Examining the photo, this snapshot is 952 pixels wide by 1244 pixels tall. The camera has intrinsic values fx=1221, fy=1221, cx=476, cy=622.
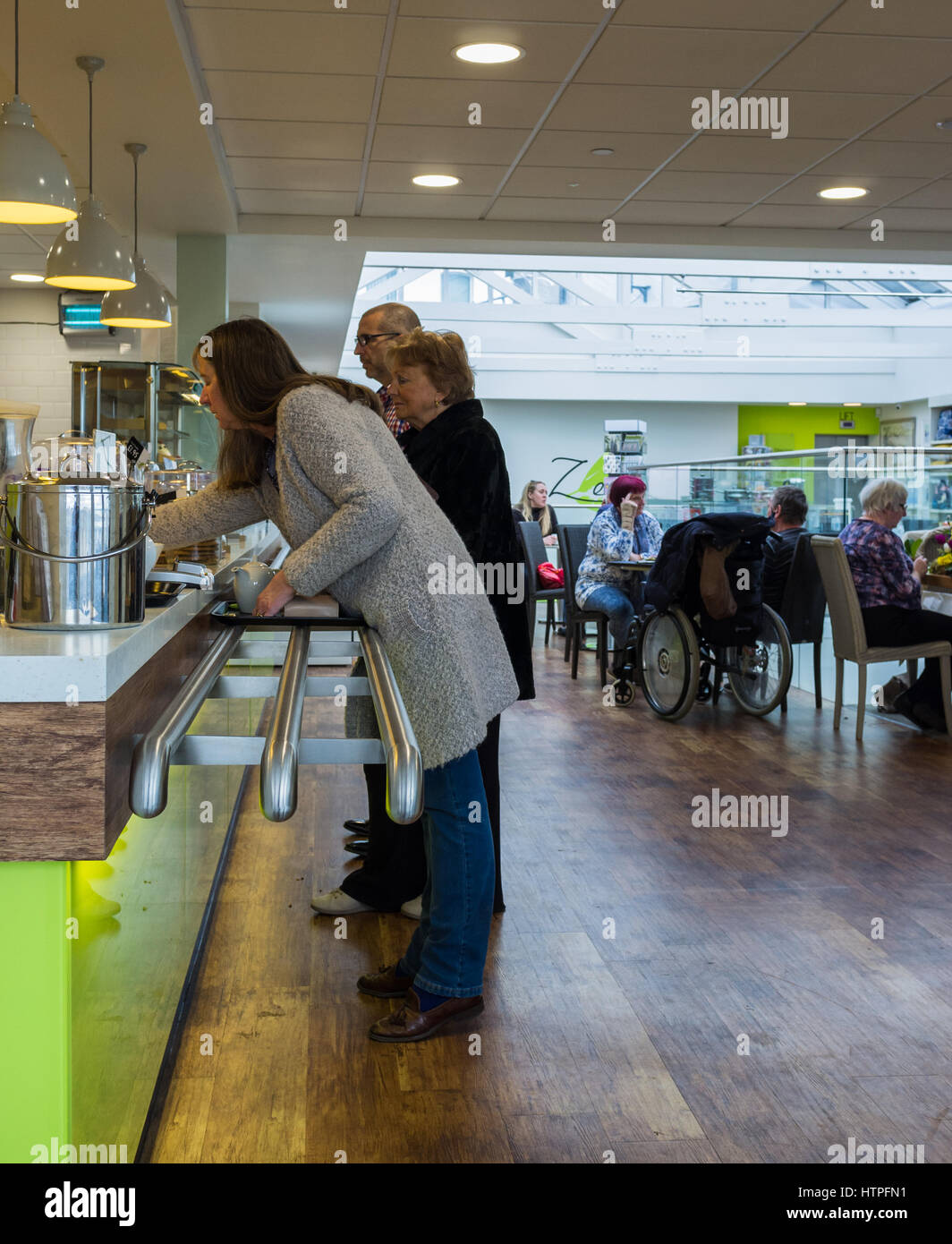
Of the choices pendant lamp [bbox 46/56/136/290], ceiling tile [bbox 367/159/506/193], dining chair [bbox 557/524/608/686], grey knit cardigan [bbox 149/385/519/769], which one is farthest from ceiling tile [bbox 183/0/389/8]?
dining chair [bbox 557/524/608/686]

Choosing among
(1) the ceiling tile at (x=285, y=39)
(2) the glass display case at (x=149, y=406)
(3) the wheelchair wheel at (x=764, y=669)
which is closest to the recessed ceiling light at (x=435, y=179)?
(1) the ceiling tile at (x=285, y=39)

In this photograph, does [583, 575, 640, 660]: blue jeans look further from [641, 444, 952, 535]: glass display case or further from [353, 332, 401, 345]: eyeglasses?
[353, 332, 401, 345]: eyeglasses

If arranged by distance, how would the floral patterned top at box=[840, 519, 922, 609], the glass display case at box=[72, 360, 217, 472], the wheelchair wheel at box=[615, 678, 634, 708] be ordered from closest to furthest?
the floral patterned top at box=[840, 519, 922, 609] → the wheelchair wheel at box=[615, 678, 634, 708] → the glass display case at box=[72, 360, 217, 472]

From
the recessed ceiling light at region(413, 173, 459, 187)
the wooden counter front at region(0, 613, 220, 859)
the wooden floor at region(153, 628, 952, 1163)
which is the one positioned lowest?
the wooden floor at region(153, 628, 952, 1163)

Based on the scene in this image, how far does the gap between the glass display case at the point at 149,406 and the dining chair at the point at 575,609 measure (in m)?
2.27

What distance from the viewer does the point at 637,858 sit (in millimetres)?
3758

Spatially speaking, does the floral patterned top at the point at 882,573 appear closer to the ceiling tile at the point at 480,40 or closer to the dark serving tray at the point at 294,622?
the ceiling tile at the point at 480,40

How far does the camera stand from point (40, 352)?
9398mm

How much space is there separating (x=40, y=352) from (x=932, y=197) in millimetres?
6501

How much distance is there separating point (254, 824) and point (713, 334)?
47.6 ft

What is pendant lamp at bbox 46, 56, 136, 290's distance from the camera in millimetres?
4176

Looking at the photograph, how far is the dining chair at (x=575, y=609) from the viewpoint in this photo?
730 centimetres
